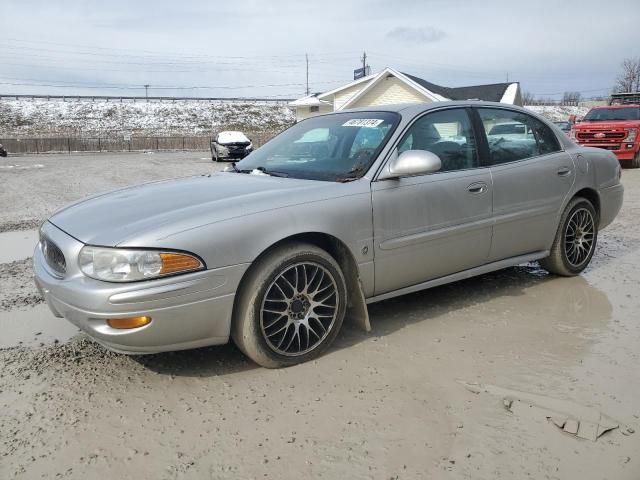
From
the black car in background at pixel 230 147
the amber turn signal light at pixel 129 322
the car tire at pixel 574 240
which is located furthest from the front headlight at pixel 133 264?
the black car in background at pixel 230 147

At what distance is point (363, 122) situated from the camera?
3920 mm

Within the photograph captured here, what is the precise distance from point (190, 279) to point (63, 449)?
948mm

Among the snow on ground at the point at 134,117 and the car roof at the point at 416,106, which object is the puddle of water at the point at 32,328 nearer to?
the car roof at the point at 416,106

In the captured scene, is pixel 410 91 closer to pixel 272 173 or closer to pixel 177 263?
pixel 272 173

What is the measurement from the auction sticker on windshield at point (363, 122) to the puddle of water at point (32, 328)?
2460 mm

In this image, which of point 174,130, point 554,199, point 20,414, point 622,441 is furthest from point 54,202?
point 174,130

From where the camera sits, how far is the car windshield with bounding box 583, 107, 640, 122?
16.8 m

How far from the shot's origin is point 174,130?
5912 cm

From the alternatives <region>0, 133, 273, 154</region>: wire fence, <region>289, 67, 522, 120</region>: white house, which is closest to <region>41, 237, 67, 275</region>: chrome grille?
<region>289, 67, 522, 120</region>: white house

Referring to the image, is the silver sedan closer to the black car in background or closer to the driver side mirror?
the driver side mirror

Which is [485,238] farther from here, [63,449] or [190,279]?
[63,449]

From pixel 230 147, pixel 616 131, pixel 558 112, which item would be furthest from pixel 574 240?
pixel 558 112

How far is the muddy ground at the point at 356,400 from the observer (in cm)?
228

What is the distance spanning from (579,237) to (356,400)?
10.3 feet
